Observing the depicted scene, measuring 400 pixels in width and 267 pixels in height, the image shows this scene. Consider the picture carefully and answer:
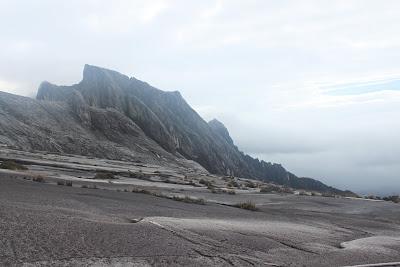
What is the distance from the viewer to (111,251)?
8.30 m

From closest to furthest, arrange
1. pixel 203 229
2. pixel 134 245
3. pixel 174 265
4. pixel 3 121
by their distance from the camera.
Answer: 1. pixel 174 265
2. pixel 134 245
3. pixel 203 229
4. pixel 3 121

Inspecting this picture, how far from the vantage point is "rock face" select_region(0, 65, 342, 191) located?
80.1 m

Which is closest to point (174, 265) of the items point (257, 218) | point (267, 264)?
point (267, 264)

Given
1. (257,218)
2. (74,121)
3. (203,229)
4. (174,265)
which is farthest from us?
(74,121)

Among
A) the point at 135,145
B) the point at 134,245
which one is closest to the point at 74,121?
the point at 135,145

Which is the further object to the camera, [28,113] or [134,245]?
[28,113]

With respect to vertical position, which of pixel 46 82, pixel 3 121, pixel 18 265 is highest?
pixel 46 82

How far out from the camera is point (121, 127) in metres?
105

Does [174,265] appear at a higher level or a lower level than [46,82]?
lower

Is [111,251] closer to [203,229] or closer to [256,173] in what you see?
[203,229]

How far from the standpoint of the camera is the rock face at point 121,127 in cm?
8012

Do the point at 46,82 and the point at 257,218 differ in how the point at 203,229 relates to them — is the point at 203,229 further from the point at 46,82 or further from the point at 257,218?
the point at 46,82

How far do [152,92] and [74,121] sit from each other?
52.3 m

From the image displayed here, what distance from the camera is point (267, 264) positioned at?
901 centimetres
